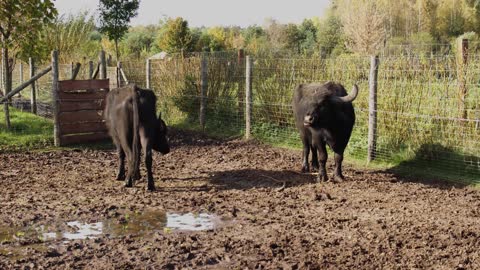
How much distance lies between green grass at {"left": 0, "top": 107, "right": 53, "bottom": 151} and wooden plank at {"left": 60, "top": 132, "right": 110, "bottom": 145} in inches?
13.1

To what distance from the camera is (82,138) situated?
13086 millimetres

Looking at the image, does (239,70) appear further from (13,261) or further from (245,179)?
(13,261)

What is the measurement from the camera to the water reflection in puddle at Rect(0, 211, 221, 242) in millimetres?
6551

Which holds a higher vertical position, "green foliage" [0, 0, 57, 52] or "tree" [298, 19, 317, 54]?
"tree" [298, 19, 317, 54]

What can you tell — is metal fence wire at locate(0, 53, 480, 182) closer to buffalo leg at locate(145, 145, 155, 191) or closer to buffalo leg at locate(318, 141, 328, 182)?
buffalo leg at locate(318, 141, 328, 182)

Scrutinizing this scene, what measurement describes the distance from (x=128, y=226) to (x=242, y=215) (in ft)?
4.68

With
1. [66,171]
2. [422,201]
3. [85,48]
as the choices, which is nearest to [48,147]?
[66,171]

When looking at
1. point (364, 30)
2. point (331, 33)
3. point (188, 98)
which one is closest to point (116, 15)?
point (188, 98)

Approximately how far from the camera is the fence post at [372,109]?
10516 millimetres

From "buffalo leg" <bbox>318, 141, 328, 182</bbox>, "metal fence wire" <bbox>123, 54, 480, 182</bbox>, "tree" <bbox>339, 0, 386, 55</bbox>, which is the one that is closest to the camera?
"buffalo leg" <bbox>318, 141, 328, 182</bbox>

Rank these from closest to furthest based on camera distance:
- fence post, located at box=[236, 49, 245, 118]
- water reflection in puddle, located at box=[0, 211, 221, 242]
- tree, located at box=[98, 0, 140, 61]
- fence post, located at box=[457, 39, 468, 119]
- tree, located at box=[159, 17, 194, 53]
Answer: water reflection in puddle, located at box=[0, 211, 221, 242]
fence post, located at box=[457, 39, 468, 119]
fence post, located at box=[236, 49, 245, 118]
tree, located at box=[98, 0, 140, 61]
tree, located at box=[159, 17, 194, 53]

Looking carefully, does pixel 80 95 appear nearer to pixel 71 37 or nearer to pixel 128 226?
pixel 128 226

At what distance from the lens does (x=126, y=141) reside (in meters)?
8.87

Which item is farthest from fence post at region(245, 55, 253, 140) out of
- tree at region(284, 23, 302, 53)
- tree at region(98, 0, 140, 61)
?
tree at region(284, 23, 302, 53)
